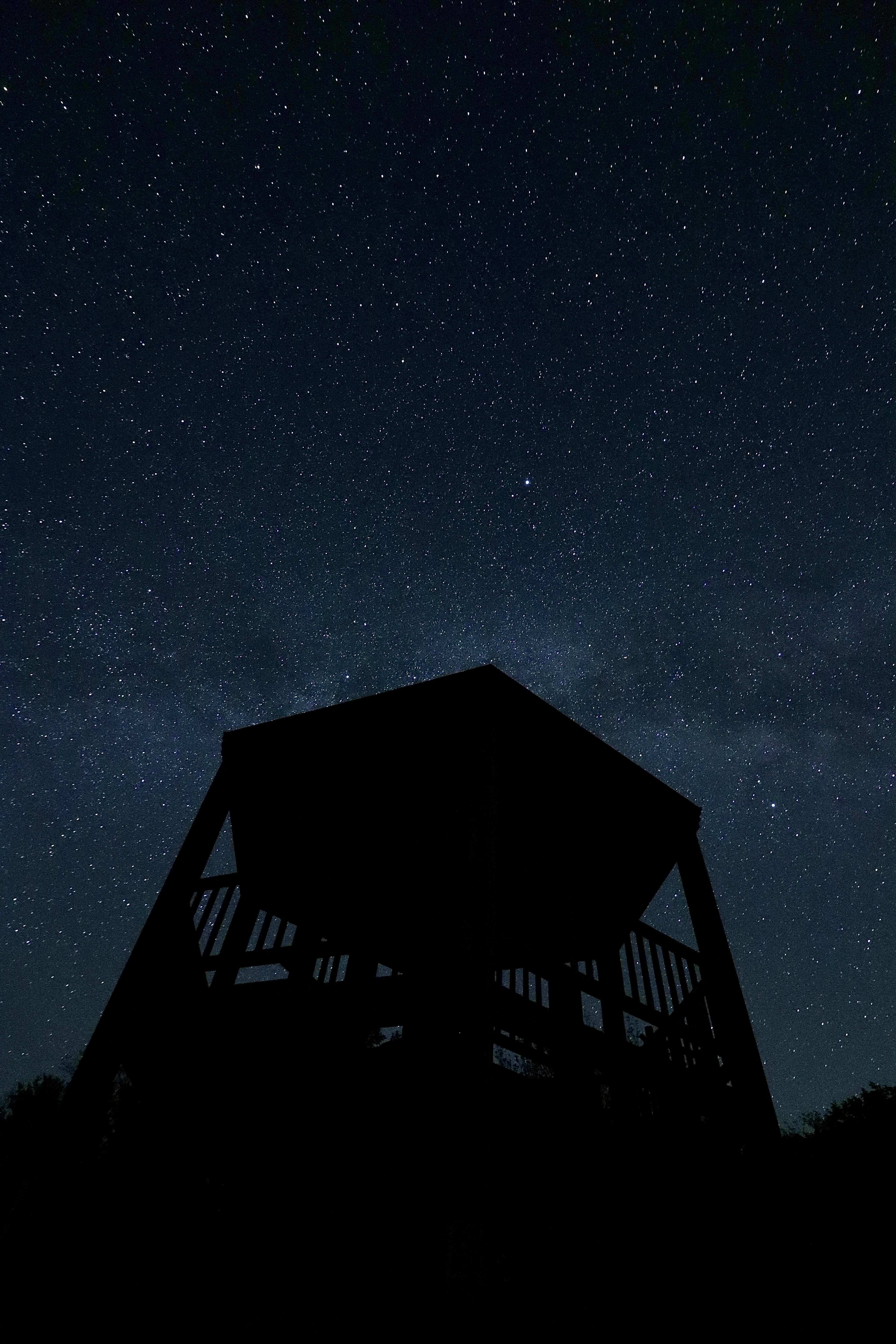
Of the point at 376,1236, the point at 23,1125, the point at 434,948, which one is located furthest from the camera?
the point at 23,1125

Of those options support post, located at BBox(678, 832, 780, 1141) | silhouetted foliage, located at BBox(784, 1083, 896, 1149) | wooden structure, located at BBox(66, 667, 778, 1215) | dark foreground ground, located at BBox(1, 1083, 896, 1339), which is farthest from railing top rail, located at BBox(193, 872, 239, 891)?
silhouetted foliage, located at BBox(784, 1083, 896, 1149)

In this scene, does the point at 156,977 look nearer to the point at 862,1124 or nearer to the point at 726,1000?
the point at 726,1000

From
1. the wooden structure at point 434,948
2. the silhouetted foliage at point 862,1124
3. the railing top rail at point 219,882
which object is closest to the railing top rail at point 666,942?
the wooden structure at point 434,948

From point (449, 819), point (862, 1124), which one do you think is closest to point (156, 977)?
point (449, 819)

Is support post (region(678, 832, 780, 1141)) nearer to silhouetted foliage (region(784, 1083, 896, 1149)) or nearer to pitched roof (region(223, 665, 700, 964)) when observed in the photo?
pitched roof (region(223, 665, 700, 964))

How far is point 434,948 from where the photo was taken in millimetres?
7969

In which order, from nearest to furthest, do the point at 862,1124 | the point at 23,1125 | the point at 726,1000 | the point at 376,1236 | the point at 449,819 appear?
1. the point at 376,1236
2. the point at 726,1000
3. the point at 449,819
4. the point at 862,1124
5. the point at 23,1125

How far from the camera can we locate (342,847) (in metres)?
9.09

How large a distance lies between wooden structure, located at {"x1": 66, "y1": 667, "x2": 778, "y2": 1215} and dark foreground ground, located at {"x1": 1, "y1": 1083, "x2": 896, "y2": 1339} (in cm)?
20

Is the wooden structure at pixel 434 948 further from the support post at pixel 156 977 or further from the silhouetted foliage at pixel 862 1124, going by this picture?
the silhouetted foliage at pixel 862 1124

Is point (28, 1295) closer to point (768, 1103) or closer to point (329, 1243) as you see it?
point (329, 1243)

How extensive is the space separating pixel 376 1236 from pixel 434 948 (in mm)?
2734

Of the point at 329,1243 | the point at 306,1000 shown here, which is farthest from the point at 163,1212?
the point at 306,1000

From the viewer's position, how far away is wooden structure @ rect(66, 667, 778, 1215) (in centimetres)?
564
